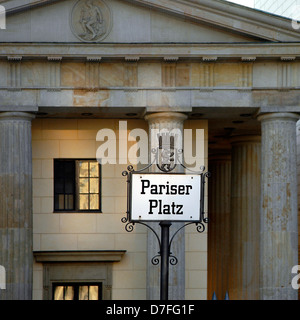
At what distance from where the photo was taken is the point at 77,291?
35.5 metres

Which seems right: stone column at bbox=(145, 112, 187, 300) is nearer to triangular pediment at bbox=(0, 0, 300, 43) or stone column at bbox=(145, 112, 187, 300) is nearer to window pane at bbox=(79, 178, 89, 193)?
triangular pediment at bbox=(0, 0, 300, 43)

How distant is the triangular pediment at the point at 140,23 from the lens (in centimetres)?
3247

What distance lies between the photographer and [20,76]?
3250 cm

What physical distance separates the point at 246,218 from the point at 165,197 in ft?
89.1

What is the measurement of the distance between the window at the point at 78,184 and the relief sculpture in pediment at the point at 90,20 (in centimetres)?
601

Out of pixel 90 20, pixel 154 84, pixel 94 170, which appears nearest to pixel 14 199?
pixel 94 170

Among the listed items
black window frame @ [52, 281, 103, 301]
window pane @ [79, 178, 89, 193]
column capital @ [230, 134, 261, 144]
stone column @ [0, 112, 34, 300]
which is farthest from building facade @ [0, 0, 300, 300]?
column capital @ [230, 134, 261, 144]

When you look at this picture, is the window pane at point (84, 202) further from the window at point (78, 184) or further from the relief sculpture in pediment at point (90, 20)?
the relief sculpture in pediment at point (90, 20)

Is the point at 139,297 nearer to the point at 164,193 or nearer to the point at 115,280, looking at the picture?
the point at 115,280

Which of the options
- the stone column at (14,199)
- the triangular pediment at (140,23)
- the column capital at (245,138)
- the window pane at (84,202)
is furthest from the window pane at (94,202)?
the column capital at (245,138)

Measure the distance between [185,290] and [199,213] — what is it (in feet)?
70.0

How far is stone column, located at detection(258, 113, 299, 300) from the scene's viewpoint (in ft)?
107

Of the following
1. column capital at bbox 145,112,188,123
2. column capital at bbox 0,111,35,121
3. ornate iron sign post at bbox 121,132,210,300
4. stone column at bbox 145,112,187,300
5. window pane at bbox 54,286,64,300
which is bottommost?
ornate iron sign post at bbox 121,132,210,300
